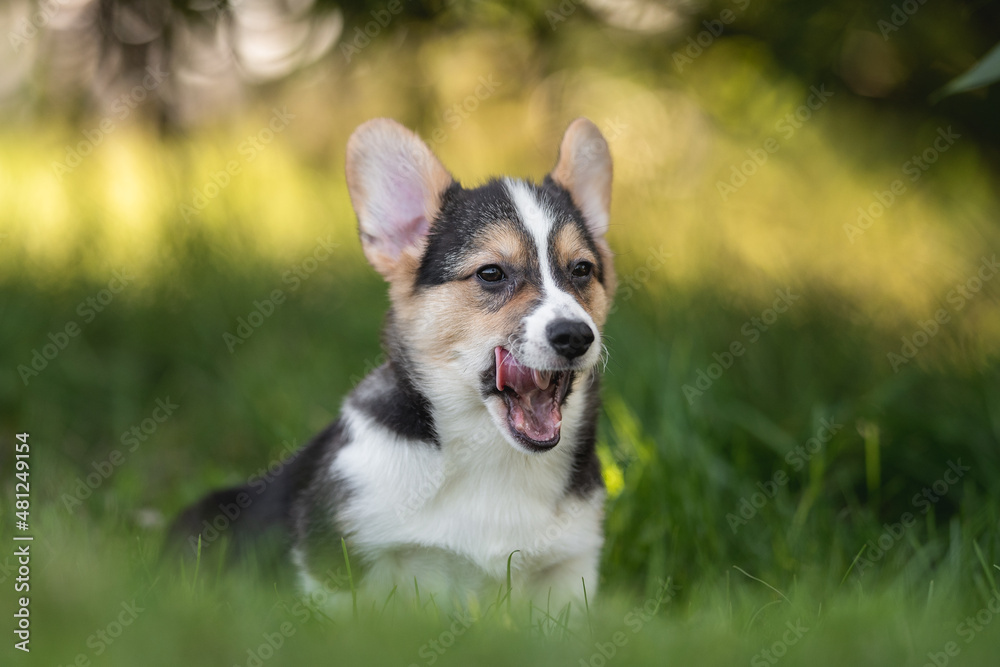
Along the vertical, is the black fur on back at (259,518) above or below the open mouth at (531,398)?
below

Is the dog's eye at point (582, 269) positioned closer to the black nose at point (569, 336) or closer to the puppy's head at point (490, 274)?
the puppy's head at point (490, 274)

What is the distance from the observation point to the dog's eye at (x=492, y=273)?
3428 mm

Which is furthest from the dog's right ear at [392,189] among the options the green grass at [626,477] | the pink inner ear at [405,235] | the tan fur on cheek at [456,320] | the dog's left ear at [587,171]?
the green grass at [626,477]

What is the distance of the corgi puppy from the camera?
128 inches

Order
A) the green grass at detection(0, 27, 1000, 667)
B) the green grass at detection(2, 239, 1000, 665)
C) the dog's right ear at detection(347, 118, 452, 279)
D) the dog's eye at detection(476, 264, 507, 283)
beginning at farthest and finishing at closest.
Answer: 1. the dog's right ear at detection(347, 118, 452, 279)
2. the dog's eye at detection(476, 264, 507, 283)
3. the green grass at detection(0, 27, 1000, 667)
4. the green grass at detection(2, 239, 1000, 665)

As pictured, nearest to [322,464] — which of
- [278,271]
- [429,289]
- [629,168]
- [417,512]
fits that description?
[417,512]

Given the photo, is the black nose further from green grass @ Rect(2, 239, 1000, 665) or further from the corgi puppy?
green grass @ Rect(2, 239, 1000, 665)

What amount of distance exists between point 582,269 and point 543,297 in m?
0.39

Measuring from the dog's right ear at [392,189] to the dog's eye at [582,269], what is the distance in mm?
598

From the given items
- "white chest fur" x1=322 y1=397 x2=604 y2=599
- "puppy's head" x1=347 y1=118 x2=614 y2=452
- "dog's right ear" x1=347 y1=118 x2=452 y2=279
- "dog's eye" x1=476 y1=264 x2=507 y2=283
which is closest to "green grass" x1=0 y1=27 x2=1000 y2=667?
"white chest fur" x1=322 y1=397 x2=604 y2=599

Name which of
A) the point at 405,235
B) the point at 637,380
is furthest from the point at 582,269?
the point at 637,380

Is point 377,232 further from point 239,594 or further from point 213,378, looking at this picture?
point 213,378

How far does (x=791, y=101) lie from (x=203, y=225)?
396cm

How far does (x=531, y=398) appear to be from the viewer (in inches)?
132
